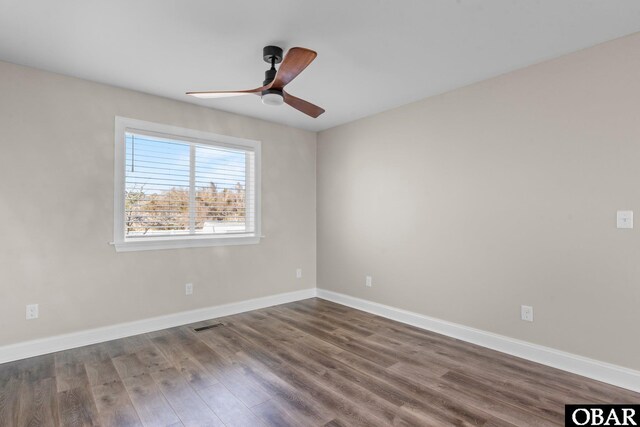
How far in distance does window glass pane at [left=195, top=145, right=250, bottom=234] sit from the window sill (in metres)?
0.12

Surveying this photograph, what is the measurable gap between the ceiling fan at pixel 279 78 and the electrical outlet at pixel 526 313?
2.43 metres

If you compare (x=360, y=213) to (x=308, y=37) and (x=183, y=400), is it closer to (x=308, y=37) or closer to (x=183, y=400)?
(x=308, y=37)

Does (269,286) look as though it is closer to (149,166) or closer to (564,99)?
(149,166)

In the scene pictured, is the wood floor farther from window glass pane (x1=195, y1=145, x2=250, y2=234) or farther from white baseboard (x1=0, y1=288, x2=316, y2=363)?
window glass pane (x1=195, y1=145, x2=250, y2=234)

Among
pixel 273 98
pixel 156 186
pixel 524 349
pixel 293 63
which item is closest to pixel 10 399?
pixel 156 186

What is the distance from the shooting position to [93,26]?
7.28 feet

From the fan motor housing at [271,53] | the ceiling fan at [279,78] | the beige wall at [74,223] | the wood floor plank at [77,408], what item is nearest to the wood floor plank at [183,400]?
the wood floor plank at [77,408]

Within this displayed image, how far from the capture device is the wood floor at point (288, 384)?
6.46 feet

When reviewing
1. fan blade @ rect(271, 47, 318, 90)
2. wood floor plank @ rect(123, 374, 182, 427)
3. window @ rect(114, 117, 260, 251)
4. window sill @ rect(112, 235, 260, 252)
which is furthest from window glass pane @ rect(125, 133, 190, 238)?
fan blade @ rect(271, 47, 318, 90)

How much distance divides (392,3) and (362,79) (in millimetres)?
1082

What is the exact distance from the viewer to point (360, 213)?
428 centimetres

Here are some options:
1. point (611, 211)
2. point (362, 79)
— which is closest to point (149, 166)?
point (362, 79)

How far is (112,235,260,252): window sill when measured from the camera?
328 cm

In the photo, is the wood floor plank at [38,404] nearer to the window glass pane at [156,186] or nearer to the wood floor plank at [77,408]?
the wood floor plank at [77,408]
